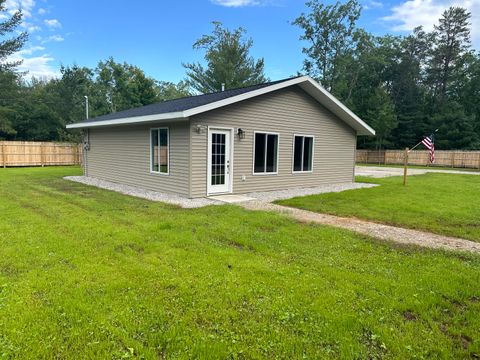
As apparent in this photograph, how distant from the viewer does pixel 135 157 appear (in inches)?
423

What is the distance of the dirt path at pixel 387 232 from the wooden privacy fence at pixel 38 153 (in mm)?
18836

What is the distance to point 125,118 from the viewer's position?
10.4 metres

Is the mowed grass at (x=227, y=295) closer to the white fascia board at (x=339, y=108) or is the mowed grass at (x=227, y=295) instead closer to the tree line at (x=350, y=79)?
the white fascia board at (x=339, y=108)

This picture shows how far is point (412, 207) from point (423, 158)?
82.4ft

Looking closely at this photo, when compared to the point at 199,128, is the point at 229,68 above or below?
above

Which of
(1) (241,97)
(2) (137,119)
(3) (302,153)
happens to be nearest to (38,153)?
(2) (137,119)

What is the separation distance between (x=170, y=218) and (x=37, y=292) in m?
3.22

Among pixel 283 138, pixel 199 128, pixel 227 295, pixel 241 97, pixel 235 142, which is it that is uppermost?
pixel 241 97

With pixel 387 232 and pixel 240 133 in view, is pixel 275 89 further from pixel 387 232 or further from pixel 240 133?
pixel 387 232

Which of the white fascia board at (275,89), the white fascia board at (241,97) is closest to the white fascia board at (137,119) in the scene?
the white fascia board at (275,89)

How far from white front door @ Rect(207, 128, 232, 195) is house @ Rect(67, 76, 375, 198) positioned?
3cm

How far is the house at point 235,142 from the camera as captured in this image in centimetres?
866

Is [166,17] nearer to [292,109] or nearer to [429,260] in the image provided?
[292,109]

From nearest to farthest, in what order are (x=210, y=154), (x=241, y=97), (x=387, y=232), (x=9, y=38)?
(x=387, y=232), (x=210, y=154), (x=241, y=97), (x=9, y=38)
